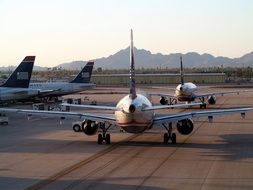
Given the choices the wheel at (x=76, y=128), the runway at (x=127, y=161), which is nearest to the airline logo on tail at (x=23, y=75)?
the runway at (x=127, y=161)

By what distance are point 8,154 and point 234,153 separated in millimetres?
13433

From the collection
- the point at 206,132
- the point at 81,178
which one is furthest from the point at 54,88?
the point at 81,178

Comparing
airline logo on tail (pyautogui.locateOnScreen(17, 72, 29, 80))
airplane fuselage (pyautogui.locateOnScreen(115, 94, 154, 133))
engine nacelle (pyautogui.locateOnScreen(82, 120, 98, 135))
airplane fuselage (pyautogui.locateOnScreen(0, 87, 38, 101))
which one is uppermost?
airline logo on tail (pyautogui.locateOnScreen(17, 72, 29, 80))

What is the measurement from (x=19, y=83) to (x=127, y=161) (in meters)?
37.4

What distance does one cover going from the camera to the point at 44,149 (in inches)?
1200

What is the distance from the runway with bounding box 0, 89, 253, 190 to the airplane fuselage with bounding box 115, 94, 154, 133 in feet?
4.76

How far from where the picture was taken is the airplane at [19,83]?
2347 inches

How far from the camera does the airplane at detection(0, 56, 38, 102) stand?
59625 millimetres

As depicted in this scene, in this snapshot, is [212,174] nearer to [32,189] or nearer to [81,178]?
[81,178]

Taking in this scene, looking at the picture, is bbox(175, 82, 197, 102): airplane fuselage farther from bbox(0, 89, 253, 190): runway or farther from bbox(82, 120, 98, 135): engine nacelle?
bbox(82, 120, 98, 135): engine nacelle

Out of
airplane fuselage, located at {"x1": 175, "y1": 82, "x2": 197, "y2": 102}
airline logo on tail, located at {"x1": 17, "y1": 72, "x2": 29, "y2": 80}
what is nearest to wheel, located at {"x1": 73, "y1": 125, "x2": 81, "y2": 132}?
airline logo on tail, located at {"x1": 17, "y1": 72, "x2": 29, "y2": 80}

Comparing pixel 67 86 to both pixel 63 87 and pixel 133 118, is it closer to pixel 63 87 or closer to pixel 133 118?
pixel 63 87

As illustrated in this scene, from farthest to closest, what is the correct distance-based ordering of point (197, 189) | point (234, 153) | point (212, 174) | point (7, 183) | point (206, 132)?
point (206, 132), point (234, 153), point (212, 174), point (7, 183), point (197, 189)

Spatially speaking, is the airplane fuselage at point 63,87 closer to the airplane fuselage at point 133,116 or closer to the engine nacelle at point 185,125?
the engine nacelle at point 185,125
